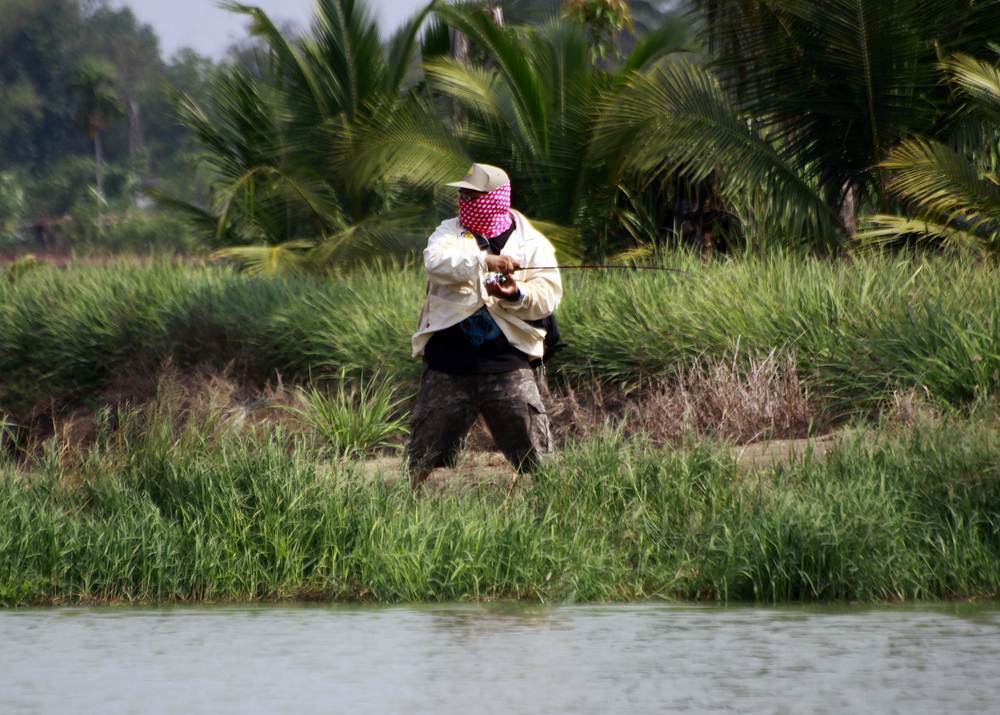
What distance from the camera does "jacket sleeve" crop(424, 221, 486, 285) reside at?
8.05 m

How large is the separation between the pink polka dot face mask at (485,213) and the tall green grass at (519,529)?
1.22m

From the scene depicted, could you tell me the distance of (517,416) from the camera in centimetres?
831

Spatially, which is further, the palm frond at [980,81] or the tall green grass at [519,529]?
the palm frond at [980,81]

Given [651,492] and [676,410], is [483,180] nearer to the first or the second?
[651,492]

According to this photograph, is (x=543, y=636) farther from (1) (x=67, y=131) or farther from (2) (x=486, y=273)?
(1) (x=67, y=131)

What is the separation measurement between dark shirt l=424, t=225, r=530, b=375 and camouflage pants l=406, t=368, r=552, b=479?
0.04 m

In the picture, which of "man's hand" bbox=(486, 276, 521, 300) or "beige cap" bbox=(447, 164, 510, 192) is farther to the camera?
"beige cap" bbox=(447, 164, 510, 192)

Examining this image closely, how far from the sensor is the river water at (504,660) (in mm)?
4828

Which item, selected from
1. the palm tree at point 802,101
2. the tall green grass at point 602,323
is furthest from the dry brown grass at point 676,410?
the palm tree at point 802,101

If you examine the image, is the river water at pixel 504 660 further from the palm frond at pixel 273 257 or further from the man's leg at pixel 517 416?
the palm frond at pixel 273 257

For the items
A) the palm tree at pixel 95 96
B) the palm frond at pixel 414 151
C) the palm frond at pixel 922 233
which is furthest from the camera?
the palm tree at pixel 95 96

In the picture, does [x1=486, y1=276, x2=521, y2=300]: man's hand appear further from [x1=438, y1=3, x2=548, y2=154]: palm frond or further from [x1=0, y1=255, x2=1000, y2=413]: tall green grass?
[x1=438, y1=3, x2=548, y2=154]: palm frond

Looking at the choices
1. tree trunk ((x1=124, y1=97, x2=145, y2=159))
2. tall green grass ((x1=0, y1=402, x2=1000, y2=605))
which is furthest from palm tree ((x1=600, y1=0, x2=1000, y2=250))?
tree trunk ((x1=124, y1=97, x2=145, y2=159))

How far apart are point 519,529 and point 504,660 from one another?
2017 millimetres
